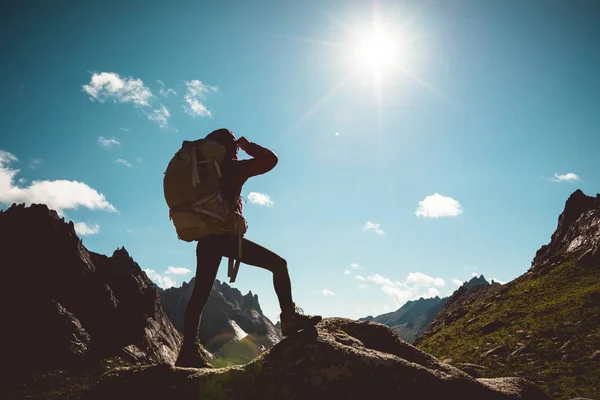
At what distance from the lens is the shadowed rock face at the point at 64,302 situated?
9562 centimetres

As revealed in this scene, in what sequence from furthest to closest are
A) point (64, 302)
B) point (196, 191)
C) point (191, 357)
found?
point (64, 302)
point (191, 357)
point (196, 191)

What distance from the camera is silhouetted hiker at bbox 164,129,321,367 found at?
514 centimetres

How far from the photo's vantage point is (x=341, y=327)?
24.2 ft

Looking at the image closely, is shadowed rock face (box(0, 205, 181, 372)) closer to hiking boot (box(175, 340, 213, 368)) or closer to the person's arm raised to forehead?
hiking boot (box(175, 340, 213, 368))

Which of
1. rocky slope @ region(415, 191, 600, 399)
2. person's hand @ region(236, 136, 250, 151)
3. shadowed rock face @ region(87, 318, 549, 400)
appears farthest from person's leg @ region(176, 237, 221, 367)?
rocky slope @ region(415, 191, 600, 399)

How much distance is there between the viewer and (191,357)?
5.39m

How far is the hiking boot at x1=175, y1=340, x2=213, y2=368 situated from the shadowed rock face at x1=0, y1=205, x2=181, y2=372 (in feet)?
341

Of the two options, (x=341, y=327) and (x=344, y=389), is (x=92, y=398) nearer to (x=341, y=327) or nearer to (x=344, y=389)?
(x=344, y=389)

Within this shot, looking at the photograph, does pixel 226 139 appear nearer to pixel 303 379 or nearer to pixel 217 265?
pixel 217 265

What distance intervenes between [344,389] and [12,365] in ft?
389

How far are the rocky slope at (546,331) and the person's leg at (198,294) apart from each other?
1354cm

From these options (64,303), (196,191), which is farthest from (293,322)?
(64,303)

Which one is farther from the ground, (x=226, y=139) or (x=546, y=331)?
(x=226, y=139)

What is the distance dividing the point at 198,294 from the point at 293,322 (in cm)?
154
